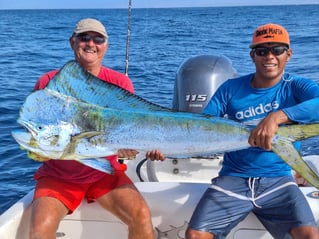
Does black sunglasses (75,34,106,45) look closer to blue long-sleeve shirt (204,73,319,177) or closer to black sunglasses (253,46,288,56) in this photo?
blue long-sleeve shirt (204,73,319,177)

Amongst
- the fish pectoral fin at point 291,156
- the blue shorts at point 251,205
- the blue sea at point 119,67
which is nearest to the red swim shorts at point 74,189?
the blue shorts at point 251,205

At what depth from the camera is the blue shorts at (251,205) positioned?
2.77 m

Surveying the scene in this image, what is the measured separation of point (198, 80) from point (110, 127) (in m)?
2.30

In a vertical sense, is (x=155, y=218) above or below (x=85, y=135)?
below

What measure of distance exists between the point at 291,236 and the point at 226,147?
0.75m

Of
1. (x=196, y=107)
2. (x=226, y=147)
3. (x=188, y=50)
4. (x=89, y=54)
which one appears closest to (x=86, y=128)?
(x=226, y=147)

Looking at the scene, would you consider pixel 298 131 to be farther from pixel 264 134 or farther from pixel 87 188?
pixel 87 188

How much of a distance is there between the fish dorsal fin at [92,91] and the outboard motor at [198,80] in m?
1.99

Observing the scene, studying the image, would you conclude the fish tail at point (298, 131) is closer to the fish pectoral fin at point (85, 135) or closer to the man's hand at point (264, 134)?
the man's hand at point (264, 134)

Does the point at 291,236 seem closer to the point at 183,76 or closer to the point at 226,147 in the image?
the point at 226,147

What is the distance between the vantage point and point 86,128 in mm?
2273

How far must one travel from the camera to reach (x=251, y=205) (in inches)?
112

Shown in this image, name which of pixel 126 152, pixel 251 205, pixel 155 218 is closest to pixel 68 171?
pixel 155 218

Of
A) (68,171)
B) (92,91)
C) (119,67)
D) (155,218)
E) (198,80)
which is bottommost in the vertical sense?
(119,67)
